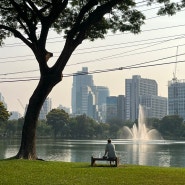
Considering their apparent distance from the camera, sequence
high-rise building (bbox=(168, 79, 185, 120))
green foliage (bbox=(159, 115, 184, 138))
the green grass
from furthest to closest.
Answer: high-rise building (bbox=(168, 79, 185, 120)) < green foliage (bbox=(159, 115, 184, 138)) < the green grass

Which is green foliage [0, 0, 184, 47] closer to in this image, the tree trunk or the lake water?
the tree trunk

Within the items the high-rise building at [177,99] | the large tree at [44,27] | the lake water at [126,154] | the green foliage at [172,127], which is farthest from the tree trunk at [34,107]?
the high-rise building at [177,99]

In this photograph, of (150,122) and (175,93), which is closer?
(150,122)

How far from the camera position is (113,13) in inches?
828

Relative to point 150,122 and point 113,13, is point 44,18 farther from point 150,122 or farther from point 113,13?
point 150,122

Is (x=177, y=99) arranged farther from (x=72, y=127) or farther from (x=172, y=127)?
(x=72, y=127)

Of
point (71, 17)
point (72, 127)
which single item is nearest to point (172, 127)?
point (72, 127)

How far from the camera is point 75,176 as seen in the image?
1325 centimetres

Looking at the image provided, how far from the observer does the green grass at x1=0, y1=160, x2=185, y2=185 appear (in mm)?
12031

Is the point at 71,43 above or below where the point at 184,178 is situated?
above

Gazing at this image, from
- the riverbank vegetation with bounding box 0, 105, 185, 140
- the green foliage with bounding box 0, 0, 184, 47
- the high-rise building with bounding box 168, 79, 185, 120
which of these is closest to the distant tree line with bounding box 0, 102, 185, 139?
the riverbank vegetation with bounding box 0, 105, 185, 140

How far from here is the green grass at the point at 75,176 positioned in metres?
12.0

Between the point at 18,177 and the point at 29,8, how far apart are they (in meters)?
9.42

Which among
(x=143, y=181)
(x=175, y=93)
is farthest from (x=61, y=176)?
(x=175, y=93)
